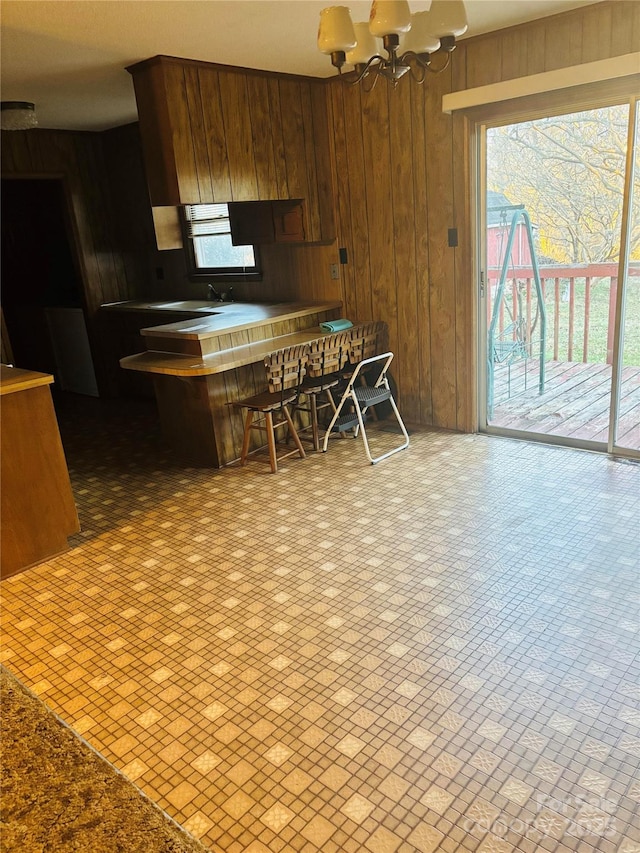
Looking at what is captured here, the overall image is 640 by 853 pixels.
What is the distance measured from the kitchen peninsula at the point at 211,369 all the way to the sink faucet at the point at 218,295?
1.03 meters

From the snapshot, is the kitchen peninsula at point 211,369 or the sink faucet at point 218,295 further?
the sink faucet at point 218,295

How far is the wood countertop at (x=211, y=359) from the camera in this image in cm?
373

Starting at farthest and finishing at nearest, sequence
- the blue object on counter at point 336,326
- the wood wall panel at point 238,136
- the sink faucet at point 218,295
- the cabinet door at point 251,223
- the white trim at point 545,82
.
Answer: the sink faucet at point 218,295
the cabinet door at point 251,223
the blue object on counter at point 336,326
the wood wall panel at point 238,136
the white trim at point 545,82

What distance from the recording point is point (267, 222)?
491 centimetres

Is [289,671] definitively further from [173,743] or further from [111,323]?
[111,323]

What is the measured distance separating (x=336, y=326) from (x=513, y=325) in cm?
123

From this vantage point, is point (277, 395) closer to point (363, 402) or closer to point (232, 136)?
point (363, 402)

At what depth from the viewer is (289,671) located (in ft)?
7.25

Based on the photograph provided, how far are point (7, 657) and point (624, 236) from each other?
3.65m

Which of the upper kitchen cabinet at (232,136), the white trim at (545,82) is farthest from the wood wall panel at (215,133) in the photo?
the white trim at (545,82)

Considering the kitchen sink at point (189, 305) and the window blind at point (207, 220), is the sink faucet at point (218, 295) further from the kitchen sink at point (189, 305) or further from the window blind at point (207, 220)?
the window blind at point (207, 220)

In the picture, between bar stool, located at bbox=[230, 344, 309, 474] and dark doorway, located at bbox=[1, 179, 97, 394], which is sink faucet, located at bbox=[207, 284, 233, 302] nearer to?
dark doorway, located at bbox=[1, 179, 97, 394]

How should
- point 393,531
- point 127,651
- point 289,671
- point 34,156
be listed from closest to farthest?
point 289,671, point 127,651, point 393,531, point 34,156

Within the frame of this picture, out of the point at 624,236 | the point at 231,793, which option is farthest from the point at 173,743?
the point at 624,236
